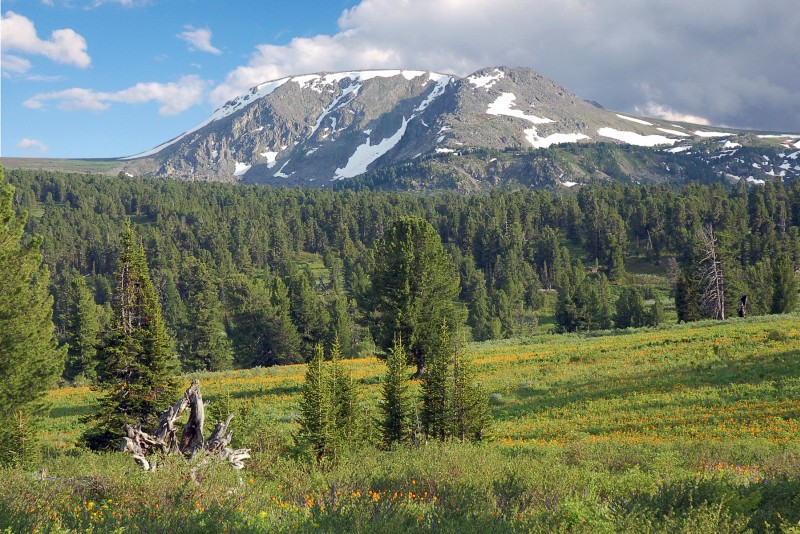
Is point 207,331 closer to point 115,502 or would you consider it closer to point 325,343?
point 325,343

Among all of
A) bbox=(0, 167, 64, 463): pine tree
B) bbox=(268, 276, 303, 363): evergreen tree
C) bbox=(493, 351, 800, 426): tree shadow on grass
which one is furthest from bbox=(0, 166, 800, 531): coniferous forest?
bbox=(268, 276, 303, 363): evergreen tree

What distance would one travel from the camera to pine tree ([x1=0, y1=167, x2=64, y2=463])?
589 inches

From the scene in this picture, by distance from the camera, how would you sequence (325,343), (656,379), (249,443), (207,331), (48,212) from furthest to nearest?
(48,212) → (325,343) → (207,331) → (656,379) → (249,443)

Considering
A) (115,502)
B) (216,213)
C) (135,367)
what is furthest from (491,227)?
(115,502)

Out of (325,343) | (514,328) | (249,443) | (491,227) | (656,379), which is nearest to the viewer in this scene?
(249,443)

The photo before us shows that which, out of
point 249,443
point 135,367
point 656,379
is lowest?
point 656,379

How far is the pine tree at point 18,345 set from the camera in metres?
15.0

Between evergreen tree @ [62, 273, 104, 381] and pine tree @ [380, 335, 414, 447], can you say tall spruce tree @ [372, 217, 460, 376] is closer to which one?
pine tree @ [380, 335, 414, 447]

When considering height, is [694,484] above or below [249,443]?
above

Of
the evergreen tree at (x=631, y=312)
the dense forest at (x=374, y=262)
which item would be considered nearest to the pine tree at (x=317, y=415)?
the dense forest at (x=374, y=262)

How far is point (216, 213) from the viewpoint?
7456 inches

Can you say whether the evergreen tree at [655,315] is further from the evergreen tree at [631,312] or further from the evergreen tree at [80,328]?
the evergreen tree at [80,328]

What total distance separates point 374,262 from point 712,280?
135 ft

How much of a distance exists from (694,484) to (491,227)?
137 meters
